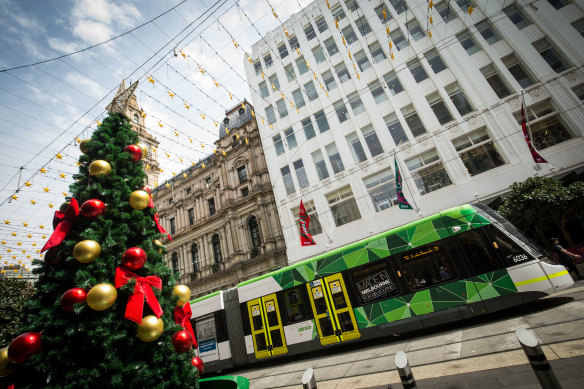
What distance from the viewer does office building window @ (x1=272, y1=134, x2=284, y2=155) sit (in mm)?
21906

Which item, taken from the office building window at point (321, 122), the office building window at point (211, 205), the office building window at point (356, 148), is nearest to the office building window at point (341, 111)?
the office building window at point (321, 122)

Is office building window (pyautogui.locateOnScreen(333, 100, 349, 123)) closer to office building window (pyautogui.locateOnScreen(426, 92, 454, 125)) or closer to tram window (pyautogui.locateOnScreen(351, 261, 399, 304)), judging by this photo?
office building window (pyautogui.locateOnScreen(426, 92, 454, 125))


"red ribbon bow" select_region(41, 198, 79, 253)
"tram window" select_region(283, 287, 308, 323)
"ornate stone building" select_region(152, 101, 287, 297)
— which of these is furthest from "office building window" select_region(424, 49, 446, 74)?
"red ribbon bow" select_region(41, 198, 79, 253)

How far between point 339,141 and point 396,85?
5.41 metres

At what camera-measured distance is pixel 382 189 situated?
17.1 metres

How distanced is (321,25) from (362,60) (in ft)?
18.9

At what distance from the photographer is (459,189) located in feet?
48.8

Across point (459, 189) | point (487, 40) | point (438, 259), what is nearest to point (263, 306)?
point (438, 259)

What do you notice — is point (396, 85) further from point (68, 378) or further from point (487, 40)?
point (68, 378)

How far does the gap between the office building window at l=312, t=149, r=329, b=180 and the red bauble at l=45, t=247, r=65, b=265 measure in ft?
57.0

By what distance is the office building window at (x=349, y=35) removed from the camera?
2039 centimetres

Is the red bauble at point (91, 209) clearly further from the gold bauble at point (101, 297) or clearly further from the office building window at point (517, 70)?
the office building window at point (517, 70)

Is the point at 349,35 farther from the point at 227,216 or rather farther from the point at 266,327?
the point at 266,327

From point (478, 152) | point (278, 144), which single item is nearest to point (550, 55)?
point (478, 152)
